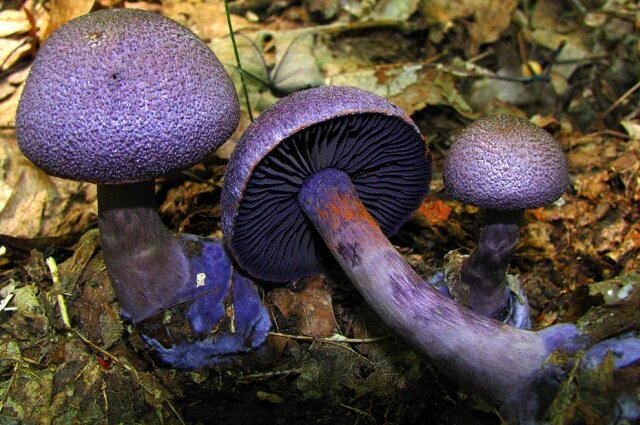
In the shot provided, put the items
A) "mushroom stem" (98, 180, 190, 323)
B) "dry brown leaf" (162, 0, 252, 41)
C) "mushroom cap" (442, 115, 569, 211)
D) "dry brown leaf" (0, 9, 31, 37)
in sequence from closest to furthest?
"mushroom cap" (442, 115, 569, 211), "mushroom stem" (98, 180, 190, 323), "dry brown leaf" (0, 9, 31, 37), "dry brown leaf" (162, 0, 252, 41)

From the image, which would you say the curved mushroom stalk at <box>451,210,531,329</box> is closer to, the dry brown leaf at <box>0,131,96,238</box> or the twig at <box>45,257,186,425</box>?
the twig at <box>45,257,186,425</box>

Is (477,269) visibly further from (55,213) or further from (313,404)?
(55,213)

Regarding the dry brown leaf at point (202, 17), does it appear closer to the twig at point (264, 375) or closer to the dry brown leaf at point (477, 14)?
the dry brown leaf at point (477, 14)

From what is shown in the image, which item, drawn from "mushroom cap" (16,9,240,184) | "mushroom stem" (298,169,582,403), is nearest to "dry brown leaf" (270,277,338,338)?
"mushroom stem" (298,169,582,403)

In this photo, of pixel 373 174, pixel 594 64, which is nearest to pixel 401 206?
pixel 373 174

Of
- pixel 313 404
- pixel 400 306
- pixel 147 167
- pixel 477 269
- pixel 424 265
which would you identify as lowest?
pixel 313 404
